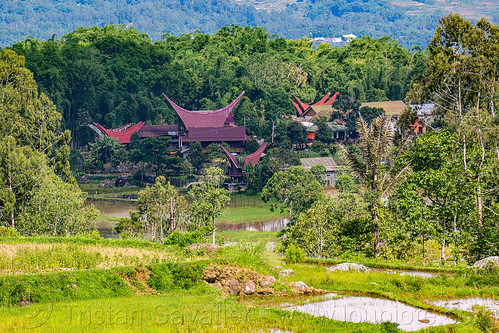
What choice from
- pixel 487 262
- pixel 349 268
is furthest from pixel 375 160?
pixel 487 262

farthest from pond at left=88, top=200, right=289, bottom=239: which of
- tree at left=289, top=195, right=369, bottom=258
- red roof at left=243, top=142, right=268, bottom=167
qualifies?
tree at left=289, top=195, right=369, bottom=258

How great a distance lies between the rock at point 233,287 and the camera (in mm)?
17641

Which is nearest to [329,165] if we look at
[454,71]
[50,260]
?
[454,71]

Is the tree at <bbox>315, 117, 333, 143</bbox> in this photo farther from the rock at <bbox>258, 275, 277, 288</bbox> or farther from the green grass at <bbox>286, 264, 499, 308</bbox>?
the rock at <bbox>258, 275, 277, 288</bbox>

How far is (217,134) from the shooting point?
76000 mm

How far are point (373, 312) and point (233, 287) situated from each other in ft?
11.1

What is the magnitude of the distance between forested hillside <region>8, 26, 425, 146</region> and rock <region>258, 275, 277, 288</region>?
201ft

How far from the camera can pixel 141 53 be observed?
94875 mm

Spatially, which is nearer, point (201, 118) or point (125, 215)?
point (125, 215)

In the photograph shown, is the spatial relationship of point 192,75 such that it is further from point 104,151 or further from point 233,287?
point 233,287

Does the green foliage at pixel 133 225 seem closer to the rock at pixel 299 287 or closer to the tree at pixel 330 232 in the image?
the tree at pixel 330 232

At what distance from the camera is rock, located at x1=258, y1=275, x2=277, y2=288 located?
1794 cm

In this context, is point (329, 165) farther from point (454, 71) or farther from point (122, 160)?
point (454, 71)

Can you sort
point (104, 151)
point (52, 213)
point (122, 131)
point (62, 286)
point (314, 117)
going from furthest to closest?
point (314, 117)
point (122, 131)
point (104, 151)
point (52, 213)
point (62, 286)
